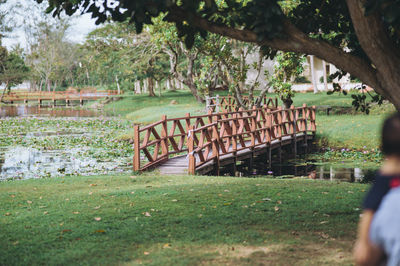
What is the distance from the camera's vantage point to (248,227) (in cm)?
755

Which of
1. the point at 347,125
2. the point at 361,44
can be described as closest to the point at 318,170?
the point at 347,125

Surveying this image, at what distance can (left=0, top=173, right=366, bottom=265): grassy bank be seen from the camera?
20.8 ft

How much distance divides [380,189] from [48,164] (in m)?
16.9

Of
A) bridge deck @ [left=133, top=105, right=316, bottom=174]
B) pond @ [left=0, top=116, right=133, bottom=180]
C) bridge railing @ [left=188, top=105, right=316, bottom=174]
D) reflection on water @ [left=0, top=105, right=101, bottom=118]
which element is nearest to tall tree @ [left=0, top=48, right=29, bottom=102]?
reflection on water @ [left=0, top=105, right=101, bottom=118]

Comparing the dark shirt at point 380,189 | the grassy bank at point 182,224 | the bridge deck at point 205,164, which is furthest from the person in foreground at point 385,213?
the bridge deck at point 205,164

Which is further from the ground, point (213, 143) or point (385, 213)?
point (385, 213)

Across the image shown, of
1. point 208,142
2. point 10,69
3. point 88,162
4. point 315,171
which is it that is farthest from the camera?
point 10,69

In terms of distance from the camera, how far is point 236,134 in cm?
1783

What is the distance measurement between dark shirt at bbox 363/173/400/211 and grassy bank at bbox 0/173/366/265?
3.34 m

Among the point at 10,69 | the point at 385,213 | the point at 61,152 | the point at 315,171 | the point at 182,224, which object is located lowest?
the point at 315,171

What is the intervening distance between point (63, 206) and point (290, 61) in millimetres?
17435

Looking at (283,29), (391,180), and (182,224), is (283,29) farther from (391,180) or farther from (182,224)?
(391,180)

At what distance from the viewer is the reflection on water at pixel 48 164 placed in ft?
54.4

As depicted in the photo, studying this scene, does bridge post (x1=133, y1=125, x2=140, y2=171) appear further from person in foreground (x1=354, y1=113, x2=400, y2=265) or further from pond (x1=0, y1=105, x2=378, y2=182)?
person in foreground (x1=354, y1=113, x2=400, y2=265)
